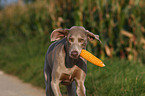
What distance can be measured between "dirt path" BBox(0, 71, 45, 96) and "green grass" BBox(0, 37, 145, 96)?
0.19 meters

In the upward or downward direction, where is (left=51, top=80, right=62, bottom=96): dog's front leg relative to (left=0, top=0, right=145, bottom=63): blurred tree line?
upward

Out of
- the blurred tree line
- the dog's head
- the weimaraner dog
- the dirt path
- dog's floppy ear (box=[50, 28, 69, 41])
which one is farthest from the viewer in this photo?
the blurred tree line

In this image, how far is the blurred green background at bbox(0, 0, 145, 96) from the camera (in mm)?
5375

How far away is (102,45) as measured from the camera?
816 cm

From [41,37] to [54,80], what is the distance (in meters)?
6.85

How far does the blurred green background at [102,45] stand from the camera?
538cm

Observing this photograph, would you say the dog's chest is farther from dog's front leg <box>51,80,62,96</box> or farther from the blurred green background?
the blurred green background

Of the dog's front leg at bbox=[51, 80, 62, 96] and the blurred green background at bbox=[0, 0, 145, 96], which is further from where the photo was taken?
the blurred green background at bbox=[0, 0, 145, 96]

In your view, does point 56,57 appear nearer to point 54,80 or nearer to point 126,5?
point 54,80

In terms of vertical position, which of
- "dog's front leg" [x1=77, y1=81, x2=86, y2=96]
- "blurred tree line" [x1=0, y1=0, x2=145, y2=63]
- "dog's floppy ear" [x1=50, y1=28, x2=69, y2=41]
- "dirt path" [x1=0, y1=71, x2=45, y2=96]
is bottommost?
"dirt path" [x1=0, y1=71, x2=45, y2=96]

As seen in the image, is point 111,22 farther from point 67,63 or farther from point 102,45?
point 67,63

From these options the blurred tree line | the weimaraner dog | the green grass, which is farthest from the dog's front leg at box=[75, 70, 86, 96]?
the blurred tree line

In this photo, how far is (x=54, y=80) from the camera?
146 inches

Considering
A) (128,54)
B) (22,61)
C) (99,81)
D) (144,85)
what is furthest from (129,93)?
(22,61)
